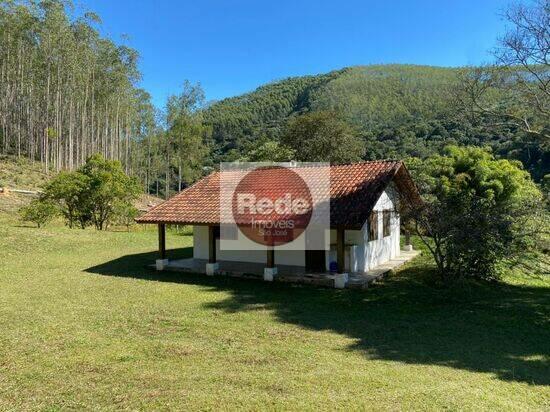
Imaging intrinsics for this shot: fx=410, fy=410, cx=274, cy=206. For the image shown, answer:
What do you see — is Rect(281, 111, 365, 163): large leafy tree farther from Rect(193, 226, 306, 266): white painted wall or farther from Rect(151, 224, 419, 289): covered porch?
Rect(193, 226, 306, 266): white painted wall

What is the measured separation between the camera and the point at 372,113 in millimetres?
71812

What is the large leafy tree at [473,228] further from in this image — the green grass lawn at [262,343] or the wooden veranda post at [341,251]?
the wooden veranda post at [341,251]

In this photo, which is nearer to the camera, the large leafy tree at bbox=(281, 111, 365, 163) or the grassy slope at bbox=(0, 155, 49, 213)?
the grassy slope at bbox=(0, 155, 49, 213)

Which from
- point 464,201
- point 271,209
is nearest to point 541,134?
point 464,201

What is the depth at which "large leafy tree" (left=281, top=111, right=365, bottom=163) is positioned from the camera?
36812mm

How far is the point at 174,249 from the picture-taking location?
19656 millimetres

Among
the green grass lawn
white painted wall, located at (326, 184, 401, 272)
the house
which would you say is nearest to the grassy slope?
the green grass lawn

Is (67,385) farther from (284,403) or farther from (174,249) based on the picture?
(174,249)

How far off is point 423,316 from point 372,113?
66.6 meters

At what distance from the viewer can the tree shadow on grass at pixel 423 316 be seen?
6789 millimetres

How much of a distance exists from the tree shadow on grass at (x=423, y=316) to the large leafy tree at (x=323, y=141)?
77.8ft

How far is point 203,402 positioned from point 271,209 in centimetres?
877

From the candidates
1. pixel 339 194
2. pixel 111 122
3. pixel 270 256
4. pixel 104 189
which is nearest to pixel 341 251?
pixel 339 194

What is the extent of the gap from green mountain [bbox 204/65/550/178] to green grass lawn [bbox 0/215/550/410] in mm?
25982
